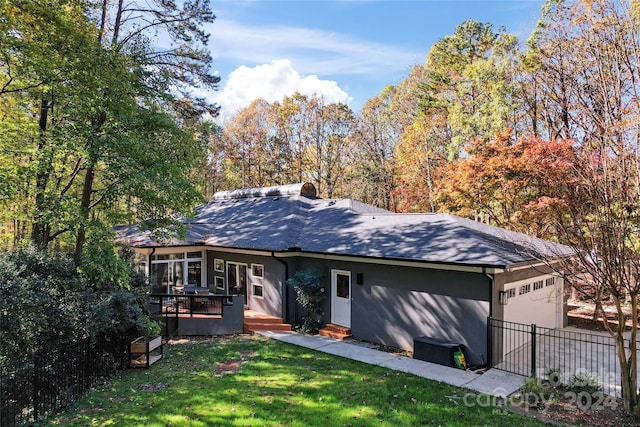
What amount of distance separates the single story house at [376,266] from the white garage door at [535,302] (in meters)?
0.03

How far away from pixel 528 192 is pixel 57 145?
51.0ft

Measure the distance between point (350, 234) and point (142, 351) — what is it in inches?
262

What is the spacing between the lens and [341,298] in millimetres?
11562

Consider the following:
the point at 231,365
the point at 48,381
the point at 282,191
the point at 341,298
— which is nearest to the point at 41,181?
the point at 48,381

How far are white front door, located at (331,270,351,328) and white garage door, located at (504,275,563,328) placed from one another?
4.35 m

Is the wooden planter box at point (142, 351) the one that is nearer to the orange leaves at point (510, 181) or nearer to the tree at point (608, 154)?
the tree at point (608, 154)

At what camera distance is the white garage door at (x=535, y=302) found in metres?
9.33

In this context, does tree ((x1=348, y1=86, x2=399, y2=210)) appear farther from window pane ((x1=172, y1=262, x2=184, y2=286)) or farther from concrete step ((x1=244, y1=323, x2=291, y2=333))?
concrete step ((x1=244, y1=323, x2=291, y2=333))

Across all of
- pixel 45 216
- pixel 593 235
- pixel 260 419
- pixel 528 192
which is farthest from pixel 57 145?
pixel 528 192

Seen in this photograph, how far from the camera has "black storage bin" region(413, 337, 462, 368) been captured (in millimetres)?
8578

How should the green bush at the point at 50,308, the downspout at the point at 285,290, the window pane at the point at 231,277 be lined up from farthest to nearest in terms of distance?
the window pane at the point at 231,277 → the downspout at the point at 285,290 → the green bush at the point at 50,308

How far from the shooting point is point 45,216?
8391mm

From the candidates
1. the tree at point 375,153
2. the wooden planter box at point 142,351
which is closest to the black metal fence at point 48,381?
the wooden planter box at point 142,351

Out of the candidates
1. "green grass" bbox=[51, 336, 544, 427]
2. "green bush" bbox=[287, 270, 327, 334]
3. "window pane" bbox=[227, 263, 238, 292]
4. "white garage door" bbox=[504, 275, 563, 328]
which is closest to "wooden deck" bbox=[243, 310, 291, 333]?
"green bush" bbox=[287, 270, 327, 334]
